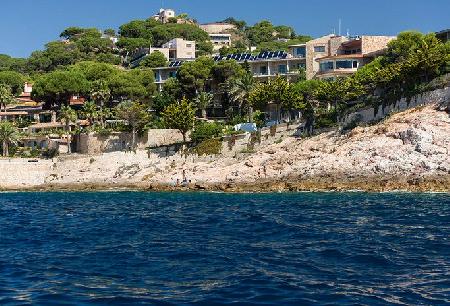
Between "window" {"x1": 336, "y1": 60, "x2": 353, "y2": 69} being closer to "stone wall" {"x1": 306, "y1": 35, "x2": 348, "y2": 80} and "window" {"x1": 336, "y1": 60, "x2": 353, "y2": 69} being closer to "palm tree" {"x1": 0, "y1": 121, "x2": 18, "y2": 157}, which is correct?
"stone wall" {"x1": 306, "y1": 35, "x2": 348, "y2": 80}

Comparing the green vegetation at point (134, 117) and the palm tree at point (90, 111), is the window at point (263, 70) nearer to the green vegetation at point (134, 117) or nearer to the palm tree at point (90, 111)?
the palm tree at point (90, 111)

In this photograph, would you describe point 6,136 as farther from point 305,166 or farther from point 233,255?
point 233,255

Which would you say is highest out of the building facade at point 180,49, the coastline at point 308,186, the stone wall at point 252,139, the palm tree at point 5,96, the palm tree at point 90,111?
the building facade at point 180,49

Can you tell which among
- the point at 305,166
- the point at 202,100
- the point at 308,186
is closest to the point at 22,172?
the point at 202,100

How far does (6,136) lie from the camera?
280 feet

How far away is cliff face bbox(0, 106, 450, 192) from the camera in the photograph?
6069 centimetres

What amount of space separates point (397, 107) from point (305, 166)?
1254cm

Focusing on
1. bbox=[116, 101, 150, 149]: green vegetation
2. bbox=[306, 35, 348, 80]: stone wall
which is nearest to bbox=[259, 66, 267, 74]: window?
bbox=[306, 35, 348, 80]: stone wall

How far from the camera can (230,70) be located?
327 feet

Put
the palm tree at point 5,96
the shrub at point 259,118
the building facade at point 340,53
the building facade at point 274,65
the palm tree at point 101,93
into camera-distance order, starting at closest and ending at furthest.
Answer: the shrub at point 259,118, the palm tree at point 101,93, the building facade at point 340,53, the palm tree at point 5,96, the building facade at point 274,65

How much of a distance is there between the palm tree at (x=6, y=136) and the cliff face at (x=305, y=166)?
7.75m

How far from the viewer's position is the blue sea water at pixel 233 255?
62.7 feet

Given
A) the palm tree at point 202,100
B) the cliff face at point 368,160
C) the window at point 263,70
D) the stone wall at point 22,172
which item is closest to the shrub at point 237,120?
the palm tree at point 202,100

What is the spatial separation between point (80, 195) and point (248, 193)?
1865 cm
